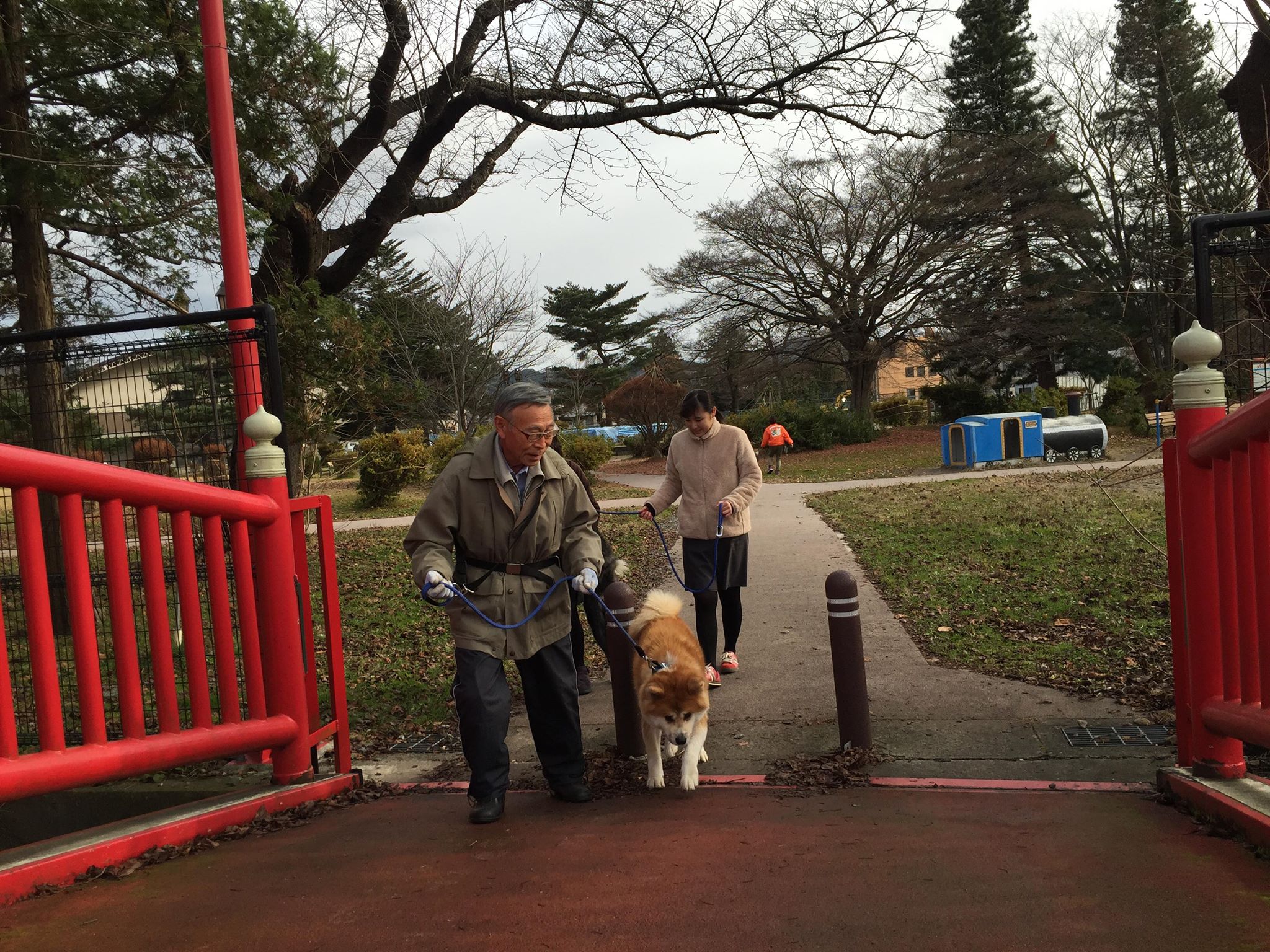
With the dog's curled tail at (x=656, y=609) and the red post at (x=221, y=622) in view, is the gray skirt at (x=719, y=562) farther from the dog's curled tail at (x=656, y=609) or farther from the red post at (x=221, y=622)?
the red post at (x=221, y=622)

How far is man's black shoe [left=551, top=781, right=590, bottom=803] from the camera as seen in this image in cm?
451

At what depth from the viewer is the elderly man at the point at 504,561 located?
4.22m

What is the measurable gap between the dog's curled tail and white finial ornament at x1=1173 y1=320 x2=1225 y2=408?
285cm

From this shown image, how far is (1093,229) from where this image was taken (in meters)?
35.4

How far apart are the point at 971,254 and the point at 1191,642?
113 feet

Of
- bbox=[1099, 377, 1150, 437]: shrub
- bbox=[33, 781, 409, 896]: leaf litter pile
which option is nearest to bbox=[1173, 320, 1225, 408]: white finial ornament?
bbox=[33, 781, 409, 896]: leaf litter pile

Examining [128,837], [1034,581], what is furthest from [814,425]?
[128,837]

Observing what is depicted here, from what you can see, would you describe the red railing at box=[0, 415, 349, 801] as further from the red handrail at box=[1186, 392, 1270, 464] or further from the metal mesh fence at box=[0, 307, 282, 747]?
the red handrail at box=[1186, 392, 1270, 464]

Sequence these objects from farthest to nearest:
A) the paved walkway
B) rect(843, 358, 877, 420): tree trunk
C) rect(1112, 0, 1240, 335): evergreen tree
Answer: rect(843, 358, 877, 420): tree trunk, rect(1112, 0, 1240, 335): evergreen tree, the paved walkway

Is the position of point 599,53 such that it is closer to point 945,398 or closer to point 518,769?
point 518,769

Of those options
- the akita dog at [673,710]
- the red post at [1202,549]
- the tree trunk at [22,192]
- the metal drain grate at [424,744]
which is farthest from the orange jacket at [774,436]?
the red post at [1202,549]

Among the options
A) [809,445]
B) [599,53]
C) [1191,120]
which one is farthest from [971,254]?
[599,53]

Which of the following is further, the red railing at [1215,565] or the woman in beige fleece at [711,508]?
the woman in beige fleece at [711,508]

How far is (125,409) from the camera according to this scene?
5.14 meters
